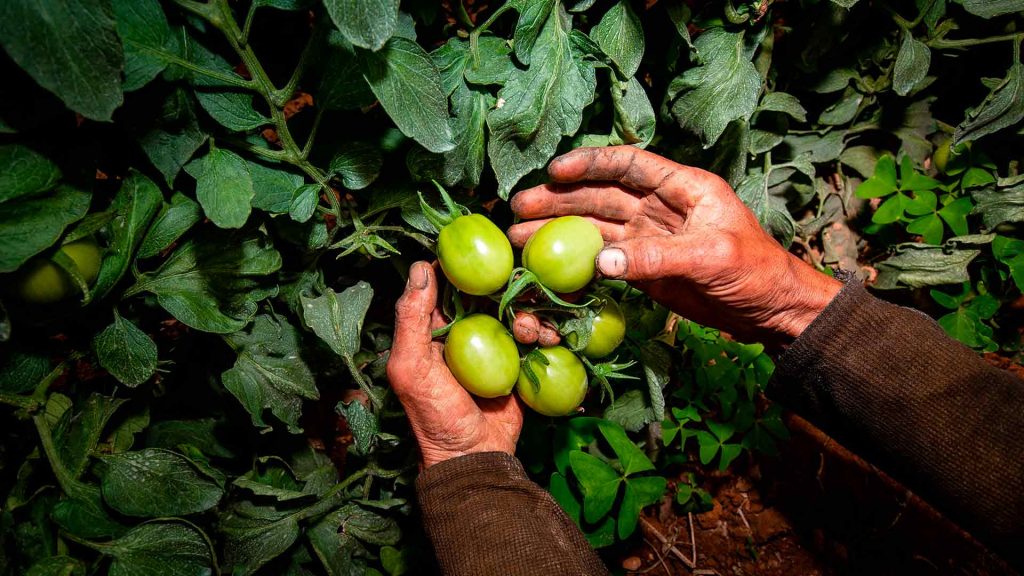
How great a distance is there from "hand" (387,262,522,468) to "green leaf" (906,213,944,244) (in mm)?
1822

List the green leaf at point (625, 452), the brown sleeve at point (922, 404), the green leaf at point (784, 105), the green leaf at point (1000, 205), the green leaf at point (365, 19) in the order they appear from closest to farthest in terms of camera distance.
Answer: the green leaf at point (365, 19), the brown sleeve at point (922, 404), the green leaf at point (784, 105), the green leaf at point (625, 452), the green leaf at point (1000, 205)

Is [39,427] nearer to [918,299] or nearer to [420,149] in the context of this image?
[420,149]

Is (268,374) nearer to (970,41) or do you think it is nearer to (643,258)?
(643,258)

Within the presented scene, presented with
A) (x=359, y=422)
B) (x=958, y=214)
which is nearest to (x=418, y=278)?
(x=359, y=422)

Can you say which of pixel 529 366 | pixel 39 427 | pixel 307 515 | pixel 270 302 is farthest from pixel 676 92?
pixel 39 427

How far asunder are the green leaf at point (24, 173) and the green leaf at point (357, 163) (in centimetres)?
49

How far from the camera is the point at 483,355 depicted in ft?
4.04

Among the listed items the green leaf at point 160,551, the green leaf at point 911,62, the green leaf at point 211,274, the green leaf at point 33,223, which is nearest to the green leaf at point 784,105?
the green leaf at point 911,62

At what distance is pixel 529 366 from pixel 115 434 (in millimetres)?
1103

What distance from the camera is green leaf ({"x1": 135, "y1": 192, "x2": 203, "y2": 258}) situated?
1178 millimetres

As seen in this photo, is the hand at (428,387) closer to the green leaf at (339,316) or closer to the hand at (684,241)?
the green leaf at (339,316)

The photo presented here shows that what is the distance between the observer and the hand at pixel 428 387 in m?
1.32

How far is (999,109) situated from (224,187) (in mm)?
2171

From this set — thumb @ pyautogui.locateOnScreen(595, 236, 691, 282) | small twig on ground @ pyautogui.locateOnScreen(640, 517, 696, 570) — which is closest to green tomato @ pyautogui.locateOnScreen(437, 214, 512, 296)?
thumb @ pyautogui.locateOnScreen(595, 236, 691, 282)
